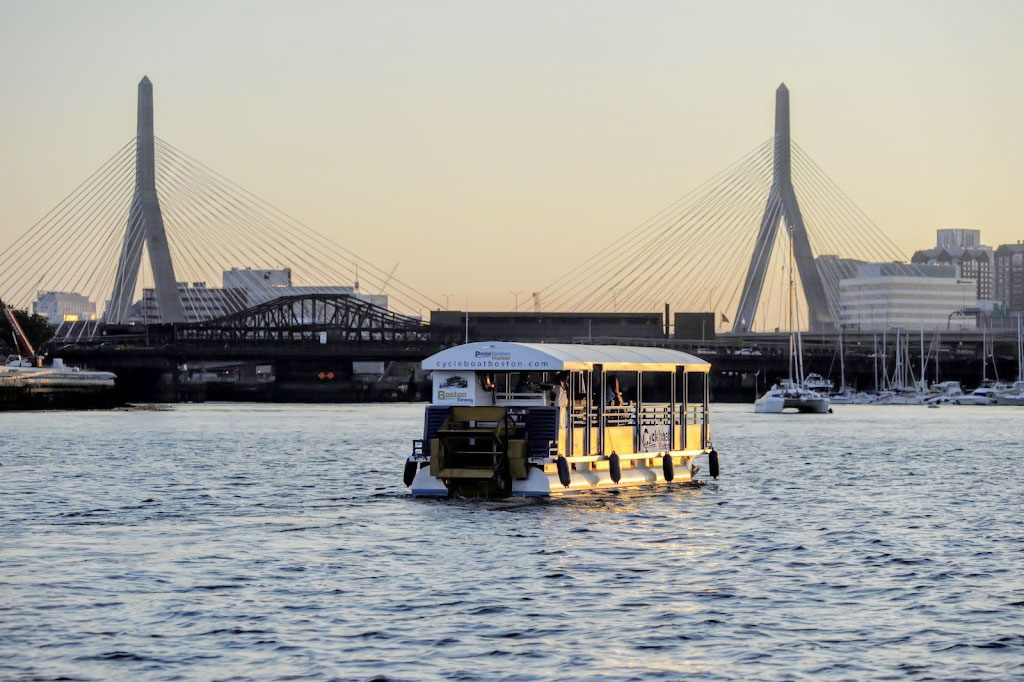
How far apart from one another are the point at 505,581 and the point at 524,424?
428 inches

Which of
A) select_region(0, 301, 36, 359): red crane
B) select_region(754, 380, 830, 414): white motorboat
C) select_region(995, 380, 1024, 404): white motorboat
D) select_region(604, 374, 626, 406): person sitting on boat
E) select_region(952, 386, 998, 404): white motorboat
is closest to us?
select_region(604, 374, 626, 406): person sitting on boat

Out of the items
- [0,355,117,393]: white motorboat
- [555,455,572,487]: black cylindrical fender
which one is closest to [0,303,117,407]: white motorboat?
[0,355,117,393]: white motorboat

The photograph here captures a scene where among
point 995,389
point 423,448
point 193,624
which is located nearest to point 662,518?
point 423,448

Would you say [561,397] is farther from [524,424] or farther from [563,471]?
[563,471]

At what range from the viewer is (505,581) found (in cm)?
2702

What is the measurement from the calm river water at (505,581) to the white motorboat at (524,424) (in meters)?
0.75

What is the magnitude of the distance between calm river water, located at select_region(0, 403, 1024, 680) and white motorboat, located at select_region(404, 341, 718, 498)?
0.75m

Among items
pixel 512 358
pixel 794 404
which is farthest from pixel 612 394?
pixel 794 404

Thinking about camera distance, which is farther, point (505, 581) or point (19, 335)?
point (19, 335)

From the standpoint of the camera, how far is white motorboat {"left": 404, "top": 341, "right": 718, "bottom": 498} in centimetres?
3744

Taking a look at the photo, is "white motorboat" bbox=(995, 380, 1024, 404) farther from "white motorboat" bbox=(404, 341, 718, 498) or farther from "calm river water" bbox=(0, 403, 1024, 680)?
"white motorboat" bbox=(404, 341, 718, 498)

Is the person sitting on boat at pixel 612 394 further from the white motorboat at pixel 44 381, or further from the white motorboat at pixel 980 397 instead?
the white motorboat at pixel 980 397

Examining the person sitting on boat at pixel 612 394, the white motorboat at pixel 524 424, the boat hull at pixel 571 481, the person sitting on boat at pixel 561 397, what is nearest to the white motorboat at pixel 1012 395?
the boat hull at pixel 571 481

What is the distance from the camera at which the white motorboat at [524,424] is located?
37438 mm
